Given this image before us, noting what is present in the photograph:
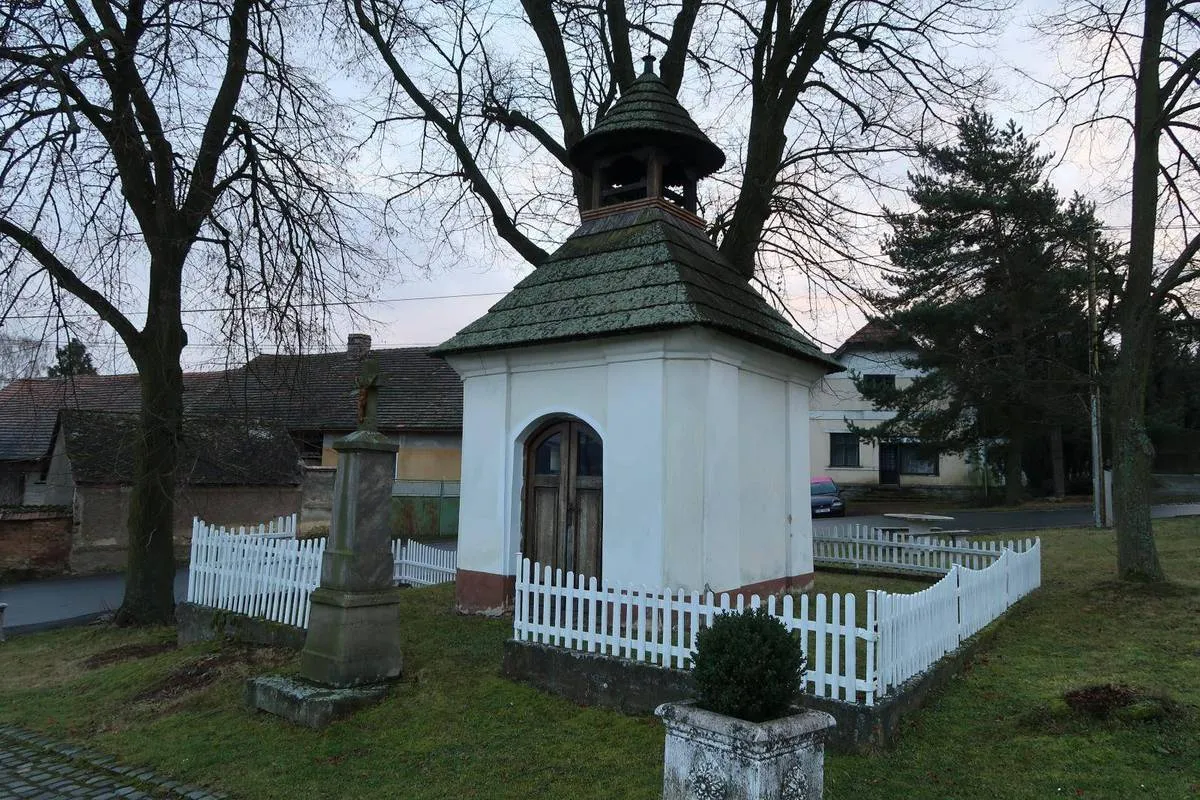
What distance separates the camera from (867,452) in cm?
3938

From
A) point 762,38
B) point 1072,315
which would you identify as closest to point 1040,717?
point 762,38

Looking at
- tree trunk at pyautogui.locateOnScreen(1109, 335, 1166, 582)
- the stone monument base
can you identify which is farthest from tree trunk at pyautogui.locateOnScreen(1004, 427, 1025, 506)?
the stone monument base

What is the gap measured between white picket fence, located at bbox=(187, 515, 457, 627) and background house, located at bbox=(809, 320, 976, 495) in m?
31.1

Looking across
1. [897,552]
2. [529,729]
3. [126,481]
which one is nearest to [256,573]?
[529,729]

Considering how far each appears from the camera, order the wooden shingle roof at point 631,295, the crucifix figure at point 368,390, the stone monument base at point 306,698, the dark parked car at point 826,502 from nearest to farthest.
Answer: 1. the stone monument base at point 306,698
2. the crucifix figure at point 368,390
3. the wooden shingle roof at point 631,295
4. the dark parked car at point 826,502

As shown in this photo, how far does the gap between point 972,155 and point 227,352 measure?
25537 mm

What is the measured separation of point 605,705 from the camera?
6855mm

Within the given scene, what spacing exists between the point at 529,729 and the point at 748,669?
2945mm

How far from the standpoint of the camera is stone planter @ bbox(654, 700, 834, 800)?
12.5ft

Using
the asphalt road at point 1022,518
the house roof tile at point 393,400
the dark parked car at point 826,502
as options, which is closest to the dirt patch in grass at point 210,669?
the asphalt road at point 1022,518

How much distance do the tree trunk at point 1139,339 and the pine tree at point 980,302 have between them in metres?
13.1

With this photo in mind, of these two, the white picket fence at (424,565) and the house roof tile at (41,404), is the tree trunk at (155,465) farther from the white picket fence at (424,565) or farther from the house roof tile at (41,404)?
the house roof tile at (41,404)

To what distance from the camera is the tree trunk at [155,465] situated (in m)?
11.9

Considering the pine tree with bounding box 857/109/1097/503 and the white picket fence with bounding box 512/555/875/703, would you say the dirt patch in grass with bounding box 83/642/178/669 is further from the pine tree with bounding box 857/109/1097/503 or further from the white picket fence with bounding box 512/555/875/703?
the pine tree with bounding box 857/109/1097/503
